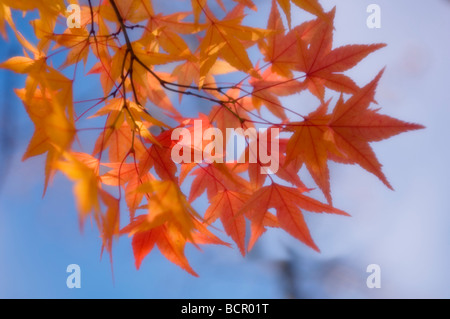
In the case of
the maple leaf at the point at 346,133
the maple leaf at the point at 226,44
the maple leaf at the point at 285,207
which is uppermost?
the maple leaf at the point at 226,44

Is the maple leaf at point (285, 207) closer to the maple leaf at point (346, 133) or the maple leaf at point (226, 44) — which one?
the maple leaf at point (346, 133)

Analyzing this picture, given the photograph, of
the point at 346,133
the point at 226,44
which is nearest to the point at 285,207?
the point at 346,133

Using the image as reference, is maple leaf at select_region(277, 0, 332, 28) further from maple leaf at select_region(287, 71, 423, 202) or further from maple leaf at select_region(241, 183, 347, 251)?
maple leaf at select_region(241, 183, 347, 251)

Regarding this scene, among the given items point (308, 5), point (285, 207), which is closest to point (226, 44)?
point (308, 5)

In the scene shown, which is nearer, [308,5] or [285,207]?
[308,5]

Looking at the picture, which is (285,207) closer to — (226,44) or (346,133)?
(346,133)

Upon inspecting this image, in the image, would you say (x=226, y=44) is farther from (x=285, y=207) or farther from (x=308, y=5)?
(x=285, y=207)

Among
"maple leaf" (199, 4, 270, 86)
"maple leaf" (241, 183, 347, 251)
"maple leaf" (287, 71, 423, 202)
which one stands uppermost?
"maple leaf" (199, 4, 270, 86)

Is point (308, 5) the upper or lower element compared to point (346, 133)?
upper

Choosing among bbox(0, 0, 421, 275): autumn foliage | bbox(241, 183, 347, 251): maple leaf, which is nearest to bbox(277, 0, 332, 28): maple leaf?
bbox(0, 0, 421, 275): autumn foliage

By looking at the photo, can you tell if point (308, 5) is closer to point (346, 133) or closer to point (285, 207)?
point (346, 133)

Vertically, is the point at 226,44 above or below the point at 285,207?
above

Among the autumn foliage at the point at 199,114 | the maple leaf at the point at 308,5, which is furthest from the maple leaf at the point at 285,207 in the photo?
the maple leaf at the point at 308,5

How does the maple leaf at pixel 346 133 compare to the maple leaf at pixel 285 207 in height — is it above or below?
above
